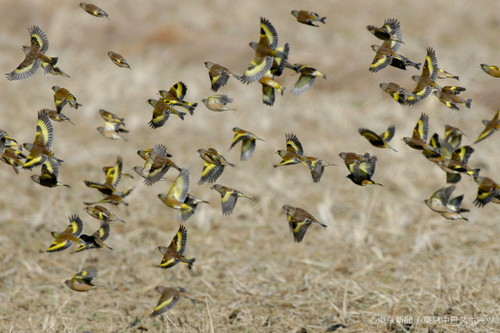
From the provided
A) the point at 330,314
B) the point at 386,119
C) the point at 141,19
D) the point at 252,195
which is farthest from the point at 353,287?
the point at 141,19

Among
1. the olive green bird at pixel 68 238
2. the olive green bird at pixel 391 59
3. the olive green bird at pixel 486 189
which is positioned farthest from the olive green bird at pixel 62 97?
the olive green bird at pixel 486 189

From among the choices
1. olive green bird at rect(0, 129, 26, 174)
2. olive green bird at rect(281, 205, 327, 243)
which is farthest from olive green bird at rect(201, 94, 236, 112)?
olive green bird at rect(0, 129, 26, 174)

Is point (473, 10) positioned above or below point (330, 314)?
below

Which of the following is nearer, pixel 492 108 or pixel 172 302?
pixel 172 302

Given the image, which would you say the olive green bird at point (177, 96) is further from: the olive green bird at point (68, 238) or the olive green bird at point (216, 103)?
the olive green bird at point (68, 238)

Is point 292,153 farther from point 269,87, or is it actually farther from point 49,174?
point 49,174

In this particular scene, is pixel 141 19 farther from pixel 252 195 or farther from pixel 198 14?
pixel 252 195
